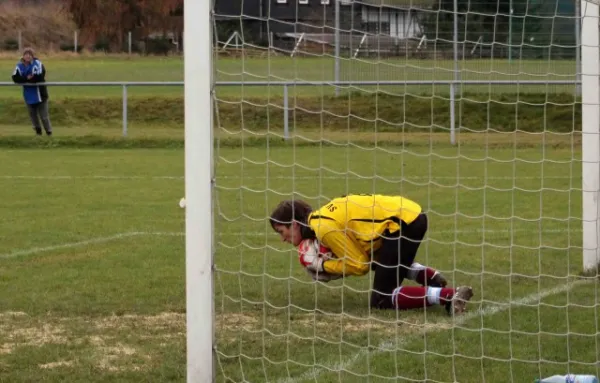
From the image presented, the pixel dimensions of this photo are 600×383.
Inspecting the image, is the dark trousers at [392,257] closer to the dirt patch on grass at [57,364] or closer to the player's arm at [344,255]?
the player's arm at [344,255]

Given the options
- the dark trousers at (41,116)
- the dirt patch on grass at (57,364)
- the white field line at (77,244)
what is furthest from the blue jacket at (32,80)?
the dirt patch on grass at (57,364)

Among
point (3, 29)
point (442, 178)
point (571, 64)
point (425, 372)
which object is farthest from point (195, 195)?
point (3, 29)

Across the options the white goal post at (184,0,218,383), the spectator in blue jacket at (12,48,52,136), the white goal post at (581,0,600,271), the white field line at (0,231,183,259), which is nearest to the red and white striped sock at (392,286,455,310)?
the white goal post at (581,0,600,271)

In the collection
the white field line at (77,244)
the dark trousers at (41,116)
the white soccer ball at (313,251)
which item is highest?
the white soccer ball at (313,251)

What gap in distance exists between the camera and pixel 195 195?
5.34 m

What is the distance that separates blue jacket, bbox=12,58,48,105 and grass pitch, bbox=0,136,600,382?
9121 millimetres

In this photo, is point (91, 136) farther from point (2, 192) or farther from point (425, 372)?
point (425, 372)

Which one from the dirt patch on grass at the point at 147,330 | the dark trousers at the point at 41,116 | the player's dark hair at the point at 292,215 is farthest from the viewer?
the dark trousers at the point at 41,116

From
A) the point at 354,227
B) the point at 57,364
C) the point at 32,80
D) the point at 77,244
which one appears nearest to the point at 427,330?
the point at 354,227

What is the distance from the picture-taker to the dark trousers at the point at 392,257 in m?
7.14

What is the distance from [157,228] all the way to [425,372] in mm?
5658

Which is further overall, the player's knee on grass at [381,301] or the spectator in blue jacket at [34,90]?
the spectator in blue jacket at [34,90]

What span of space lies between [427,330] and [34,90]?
55.3 feet

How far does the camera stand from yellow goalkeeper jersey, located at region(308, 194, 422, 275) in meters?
7.07
